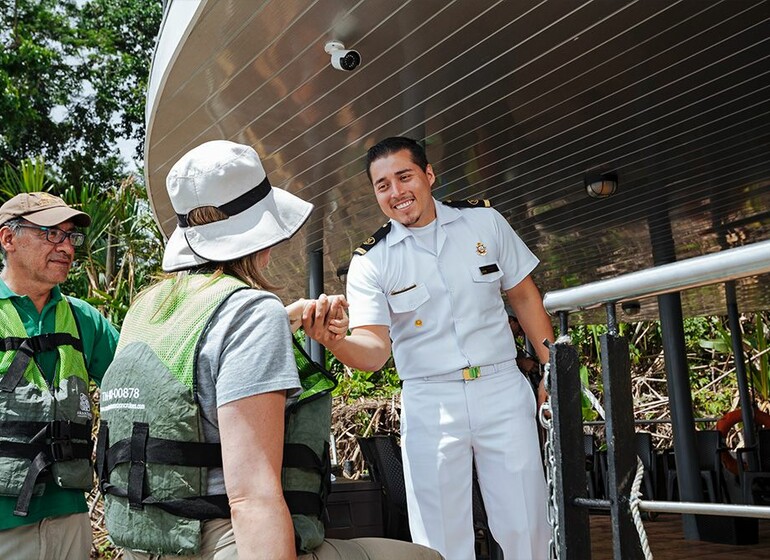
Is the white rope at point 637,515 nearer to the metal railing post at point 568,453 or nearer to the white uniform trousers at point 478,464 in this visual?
the metal railing post at point 568,453

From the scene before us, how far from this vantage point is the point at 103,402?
1567mm

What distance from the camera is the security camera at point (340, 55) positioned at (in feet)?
11.9

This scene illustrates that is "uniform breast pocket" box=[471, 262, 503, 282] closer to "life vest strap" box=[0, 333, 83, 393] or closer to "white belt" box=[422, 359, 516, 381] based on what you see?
"white belt" box=[422, 359, 516, 381]

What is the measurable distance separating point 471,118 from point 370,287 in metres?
1.93

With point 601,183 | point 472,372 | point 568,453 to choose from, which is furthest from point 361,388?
point 568,453

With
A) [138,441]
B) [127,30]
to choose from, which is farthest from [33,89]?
[138,441]

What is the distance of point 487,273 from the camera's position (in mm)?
2842

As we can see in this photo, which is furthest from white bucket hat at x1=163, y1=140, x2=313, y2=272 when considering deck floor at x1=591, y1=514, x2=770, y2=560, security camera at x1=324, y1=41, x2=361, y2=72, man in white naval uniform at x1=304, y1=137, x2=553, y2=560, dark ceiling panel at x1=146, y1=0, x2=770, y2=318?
deck floor at x1=591, y1=514, x2=770, y2=560

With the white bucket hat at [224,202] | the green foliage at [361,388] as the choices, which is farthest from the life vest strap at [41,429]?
the green foliage at [361,388]

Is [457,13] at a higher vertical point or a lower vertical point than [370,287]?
higher

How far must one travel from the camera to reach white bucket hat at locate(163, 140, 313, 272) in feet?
5.22

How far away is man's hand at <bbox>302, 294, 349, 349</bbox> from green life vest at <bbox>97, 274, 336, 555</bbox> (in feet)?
1.22

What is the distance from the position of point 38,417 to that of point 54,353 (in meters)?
0.22

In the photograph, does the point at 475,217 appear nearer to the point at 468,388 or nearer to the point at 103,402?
the point at 468,388
